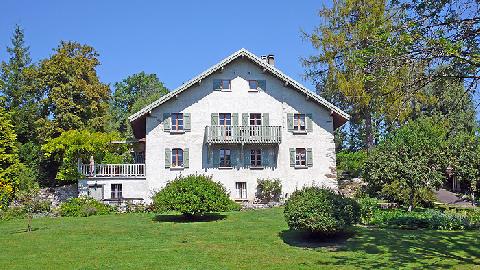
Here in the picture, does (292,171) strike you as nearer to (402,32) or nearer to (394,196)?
(394,196)

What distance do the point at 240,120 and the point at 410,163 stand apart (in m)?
12.2

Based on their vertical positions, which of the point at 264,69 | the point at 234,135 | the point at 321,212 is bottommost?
the point at 321,212

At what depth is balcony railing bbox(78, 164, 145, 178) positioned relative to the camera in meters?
32.3

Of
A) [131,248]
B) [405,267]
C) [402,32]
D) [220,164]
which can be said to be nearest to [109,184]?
[220,164]

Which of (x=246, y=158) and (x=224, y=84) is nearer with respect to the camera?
(x=246, y=158)

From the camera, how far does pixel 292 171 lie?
110 ft

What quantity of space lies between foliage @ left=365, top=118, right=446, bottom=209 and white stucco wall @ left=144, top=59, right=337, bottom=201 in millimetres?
6999

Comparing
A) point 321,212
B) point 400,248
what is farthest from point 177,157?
point 400,248

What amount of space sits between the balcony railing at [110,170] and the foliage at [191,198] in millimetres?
10339

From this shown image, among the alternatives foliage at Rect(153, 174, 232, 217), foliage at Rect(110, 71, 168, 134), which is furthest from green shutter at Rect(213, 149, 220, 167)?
foliage at Rect(110, 71, 168, 134)

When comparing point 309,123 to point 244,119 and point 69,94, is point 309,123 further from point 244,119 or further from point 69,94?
point 69,94

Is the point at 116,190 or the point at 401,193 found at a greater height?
the point at 116,190

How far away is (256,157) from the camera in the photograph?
110 feet

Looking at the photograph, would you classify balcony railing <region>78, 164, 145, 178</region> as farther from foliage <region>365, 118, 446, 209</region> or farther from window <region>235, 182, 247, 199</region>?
foliage <region>365, 118, 446, 209</region>
